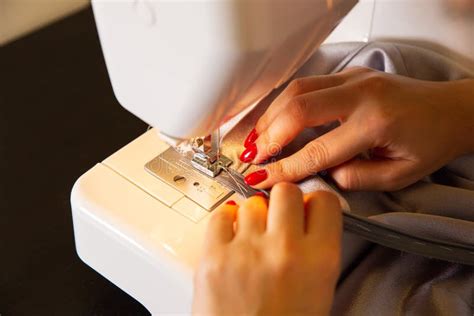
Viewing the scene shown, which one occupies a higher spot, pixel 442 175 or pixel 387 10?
pixel 387 10

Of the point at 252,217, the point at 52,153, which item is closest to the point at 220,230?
the point at 252,217

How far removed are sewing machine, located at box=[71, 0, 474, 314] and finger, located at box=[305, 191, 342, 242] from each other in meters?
0.10

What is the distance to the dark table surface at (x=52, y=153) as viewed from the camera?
73 cm

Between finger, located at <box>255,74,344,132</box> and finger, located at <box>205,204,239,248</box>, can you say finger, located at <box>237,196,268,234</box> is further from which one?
finger, located at <box>255,74,344,132</box>

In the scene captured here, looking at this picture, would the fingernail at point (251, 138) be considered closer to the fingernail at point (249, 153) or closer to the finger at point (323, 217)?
the fingernail at point (249, 153)

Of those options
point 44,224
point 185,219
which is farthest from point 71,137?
point 185,219

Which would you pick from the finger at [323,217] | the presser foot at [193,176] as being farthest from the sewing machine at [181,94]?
the finger at [323,217]

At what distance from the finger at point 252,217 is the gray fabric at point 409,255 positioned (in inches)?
3.5

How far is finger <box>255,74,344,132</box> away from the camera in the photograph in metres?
0.65

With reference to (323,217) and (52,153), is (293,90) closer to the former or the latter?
(323,217)

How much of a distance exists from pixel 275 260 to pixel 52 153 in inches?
19.1

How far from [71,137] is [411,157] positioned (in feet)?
1.62

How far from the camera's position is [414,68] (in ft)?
2.52

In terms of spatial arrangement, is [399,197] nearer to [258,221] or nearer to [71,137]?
[258,221]
